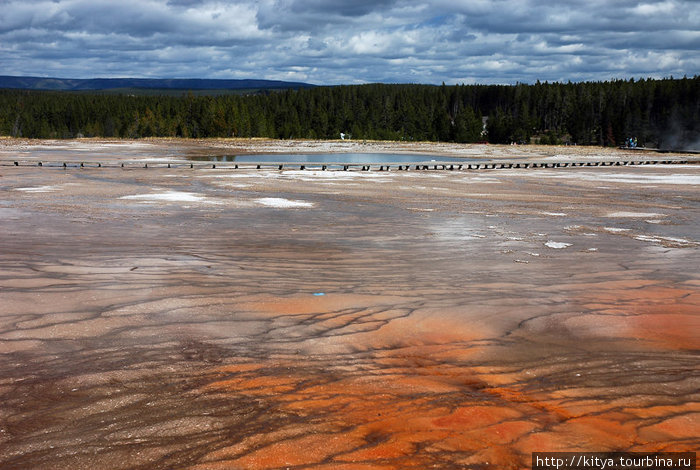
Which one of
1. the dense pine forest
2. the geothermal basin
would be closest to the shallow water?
the dense pine forest

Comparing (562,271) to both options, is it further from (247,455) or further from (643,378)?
(247,455)

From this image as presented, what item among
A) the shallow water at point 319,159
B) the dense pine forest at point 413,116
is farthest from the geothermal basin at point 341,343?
the dense pine forest at point 413,116

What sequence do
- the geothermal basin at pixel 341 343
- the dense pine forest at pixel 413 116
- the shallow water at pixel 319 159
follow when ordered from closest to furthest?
the geothermal basin at pixel 341 343, the shallow water at pixel 319 159, the dense pine forest at pixel 413 116

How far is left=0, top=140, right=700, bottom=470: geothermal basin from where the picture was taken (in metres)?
4.38

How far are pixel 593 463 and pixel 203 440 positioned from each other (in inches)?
99.6

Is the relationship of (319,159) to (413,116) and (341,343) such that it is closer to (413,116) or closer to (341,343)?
(341,343)

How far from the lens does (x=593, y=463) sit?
4.11 metres

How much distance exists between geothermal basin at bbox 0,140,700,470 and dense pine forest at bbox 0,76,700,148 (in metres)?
74.7

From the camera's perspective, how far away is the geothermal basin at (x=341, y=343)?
172 inches

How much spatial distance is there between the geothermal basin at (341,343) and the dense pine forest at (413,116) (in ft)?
245

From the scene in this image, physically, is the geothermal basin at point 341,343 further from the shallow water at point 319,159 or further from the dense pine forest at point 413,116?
the dense pine forest at point 413,116

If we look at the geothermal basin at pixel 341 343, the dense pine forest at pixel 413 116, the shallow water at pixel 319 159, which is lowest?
the geothermal basin at pixel 341 343

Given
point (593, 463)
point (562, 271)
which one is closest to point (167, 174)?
point (562, 271)

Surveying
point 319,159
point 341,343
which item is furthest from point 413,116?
point 341,343
